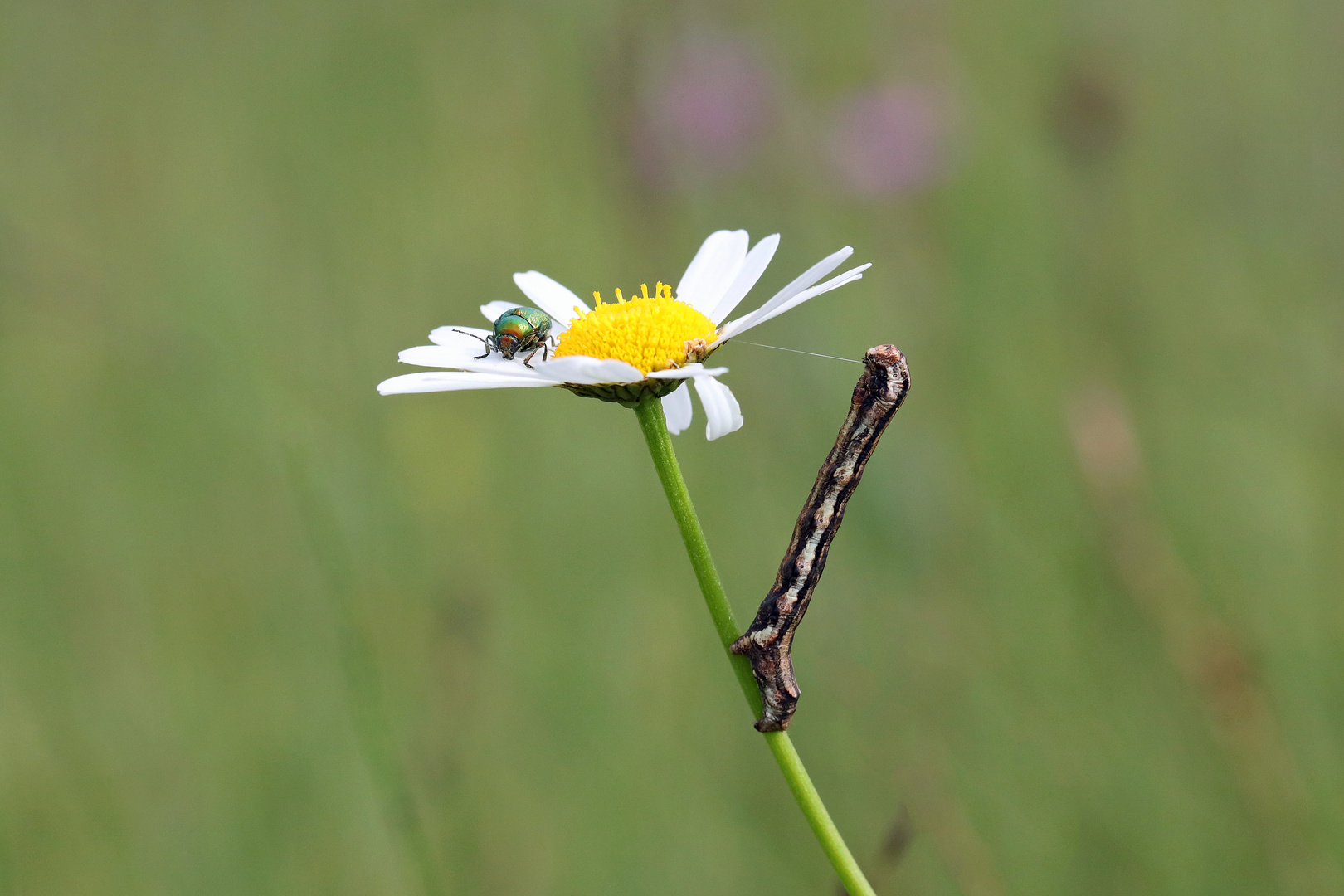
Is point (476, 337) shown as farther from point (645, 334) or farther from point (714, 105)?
point (714, 105)

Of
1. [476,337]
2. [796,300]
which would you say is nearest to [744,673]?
[796,300]

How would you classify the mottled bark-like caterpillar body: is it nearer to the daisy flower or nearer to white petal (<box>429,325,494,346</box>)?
the daisy flower

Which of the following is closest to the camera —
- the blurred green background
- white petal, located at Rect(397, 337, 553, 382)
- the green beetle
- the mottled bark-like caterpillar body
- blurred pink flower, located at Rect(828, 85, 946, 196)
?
the mottled bark-like caterpillar body

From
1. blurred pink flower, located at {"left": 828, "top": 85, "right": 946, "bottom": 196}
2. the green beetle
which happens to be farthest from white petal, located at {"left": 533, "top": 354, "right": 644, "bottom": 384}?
blurred pink flower, located at {"left": 828, "top": 85, "right": 946, "bottom": 196}

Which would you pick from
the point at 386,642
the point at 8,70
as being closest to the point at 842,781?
the point at 386,642

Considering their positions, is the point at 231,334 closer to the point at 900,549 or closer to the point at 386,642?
the point at 386,642

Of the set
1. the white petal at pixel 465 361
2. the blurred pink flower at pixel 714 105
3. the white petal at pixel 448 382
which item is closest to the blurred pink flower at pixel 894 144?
the blurred pink flower at pixel 714 105
